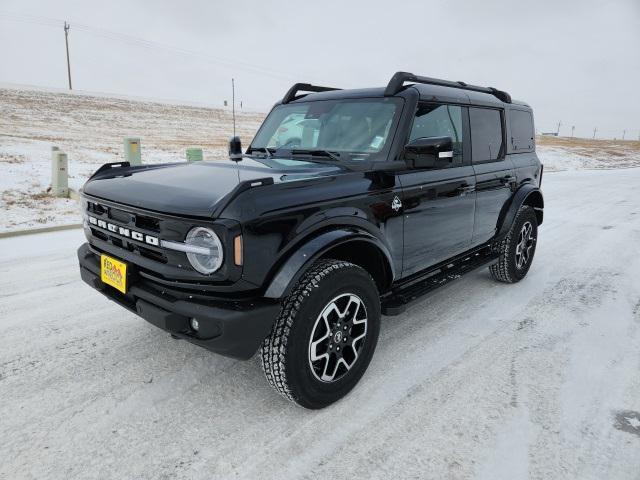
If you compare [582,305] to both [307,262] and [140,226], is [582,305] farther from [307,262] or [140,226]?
[140,226]

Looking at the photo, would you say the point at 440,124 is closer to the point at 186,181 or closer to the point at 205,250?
the point at 186,181

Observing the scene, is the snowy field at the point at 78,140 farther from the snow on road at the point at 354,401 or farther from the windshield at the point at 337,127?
the snow on road at the point at 354,401

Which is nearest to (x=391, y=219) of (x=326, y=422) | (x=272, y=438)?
(x=326, y=422)

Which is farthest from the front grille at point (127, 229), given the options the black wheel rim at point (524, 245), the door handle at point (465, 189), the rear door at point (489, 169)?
the black wheel rim at point (524, 245)

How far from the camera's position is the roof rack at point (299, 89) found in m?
4.29

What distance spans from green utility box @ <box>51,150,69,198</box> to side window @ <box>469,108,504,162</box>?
25.7 ft

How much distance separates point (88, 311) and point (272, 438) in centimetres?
236

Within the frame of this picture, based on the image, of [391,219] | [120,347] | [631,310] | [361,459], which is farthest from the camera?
[631,310]

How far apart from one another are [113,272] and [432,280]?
2.32m

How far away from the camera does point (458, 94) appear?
12.6 ft

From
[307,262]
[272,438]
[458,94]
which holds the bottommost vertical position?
[272,438]

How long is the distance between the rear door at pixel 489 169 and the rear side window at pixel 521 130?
30cm

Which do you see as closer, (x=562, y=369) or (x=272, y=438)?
(x=272, y=438)

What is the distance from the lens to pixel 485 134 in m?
4.17
